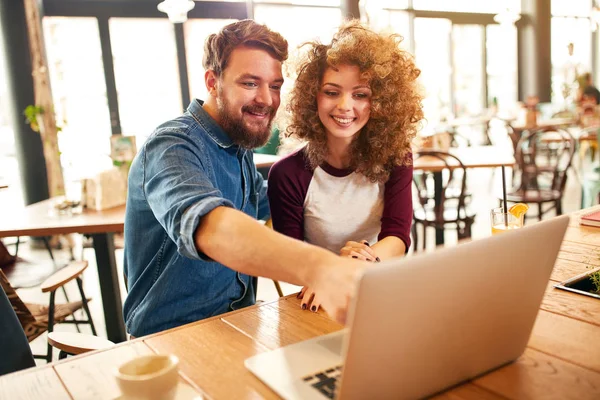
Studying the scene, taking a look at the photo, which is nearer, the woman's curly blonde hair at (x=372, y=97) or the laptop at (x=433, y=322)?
the laptop at (x=433, y=322)

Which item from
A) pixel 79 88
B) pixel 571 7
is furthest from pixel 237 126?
pixel 571 7

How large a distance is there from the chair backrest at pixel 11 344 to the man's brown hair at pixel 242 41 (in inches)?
33.9

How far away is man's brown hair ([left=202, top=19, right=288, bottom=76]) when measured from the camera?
1.56 metres

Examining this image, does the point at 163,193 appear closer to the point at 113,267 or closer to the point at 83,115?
the point at 113,267

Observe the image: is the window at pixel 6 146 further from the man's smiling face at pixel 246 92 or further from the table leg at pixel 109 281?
the man's smiling face at pixel 246 92

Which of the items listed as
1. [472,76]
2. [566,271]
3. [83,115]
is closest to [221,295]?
[566,271]

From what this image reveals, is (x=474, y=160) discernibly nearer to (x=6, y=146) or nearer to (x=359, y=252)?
(x=359, y=252)

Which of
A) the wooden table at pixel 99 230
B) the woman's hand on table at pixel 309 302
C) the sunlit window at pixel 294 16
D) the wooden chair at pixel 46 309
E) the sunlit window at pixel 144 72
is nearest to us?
the woman's hand on table at pixel 309 302

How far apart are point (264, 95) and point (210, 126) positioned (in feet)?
0.64

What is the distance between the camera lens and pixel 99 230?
7.41ft

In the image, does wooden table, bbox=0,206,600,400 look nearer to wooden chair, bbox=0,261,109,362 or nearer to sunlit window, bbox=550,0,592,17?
wooden chair, bbox=0,261,109,362

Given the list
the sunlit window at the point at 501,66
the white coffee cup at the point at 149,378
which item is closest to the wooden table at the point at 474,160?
the white coffee cup at the point at 149,378

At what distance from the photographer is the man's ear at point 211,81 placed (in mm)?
1639

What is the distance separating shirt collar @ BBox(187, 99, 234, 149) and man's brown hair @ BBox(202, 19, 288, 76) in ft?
0.45
